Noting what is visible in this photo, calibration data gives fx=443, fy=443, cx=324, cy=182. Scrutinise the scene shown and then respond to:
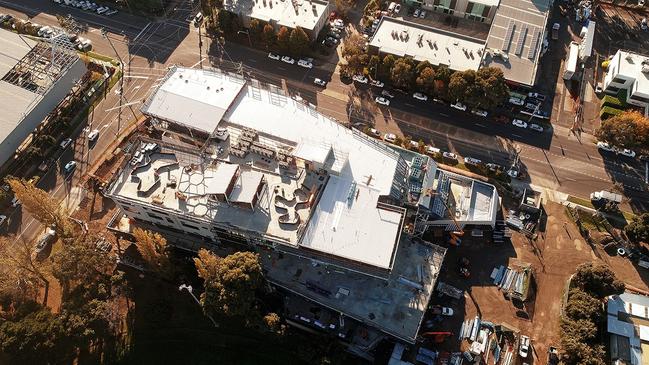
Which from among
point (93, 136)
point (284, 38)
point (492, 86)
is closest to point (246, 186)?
point (93, 136)

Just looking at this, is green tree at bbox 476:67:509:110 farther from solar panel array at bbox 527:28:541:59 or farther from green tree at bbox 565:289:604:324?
green tree at bbox 565:289:604:324

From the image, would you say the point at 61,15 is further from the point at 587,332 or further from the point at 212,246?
the point at 587,332

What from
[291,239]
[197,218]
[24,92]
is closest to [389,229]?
[291,239]

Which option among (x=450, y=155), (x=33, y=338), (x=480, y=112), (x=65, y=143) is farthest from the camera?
(x=480, y=112)

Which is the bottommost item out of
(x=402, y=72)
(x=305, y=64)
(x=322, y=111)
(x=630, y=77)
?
(x=322, y=111)

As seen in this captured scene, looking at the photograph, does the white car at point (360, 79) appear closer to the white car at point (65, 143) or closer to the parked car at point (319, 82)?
the parked car at point (319, 82)

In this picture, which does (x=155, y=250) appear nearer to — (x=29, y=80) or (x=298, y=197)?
(x=298, y=197)

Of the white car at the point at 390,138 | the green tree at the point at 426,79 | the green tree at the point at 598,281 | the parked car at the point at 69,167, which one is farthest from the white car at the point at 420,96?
the parked car at the point at 69,167


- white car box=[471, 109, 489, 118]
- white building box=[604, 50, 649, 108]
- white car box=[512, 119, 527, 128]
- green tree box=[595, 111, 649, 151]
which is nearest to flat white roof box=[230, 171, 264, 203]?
white car box=[471, 109, 489, 118]
